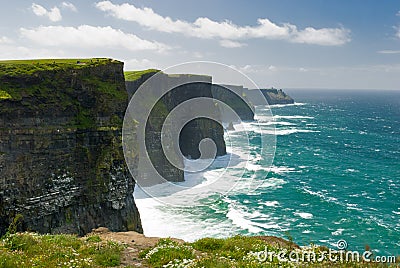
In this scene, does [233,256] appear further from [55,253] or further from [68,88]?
[68,88]

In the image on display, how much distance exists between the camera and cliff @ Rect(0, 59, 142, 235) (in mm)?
30281

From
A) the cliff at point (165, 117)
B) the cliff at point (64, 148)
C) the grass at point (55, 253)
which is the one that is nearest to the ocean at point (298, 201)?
the cliff at point (165, 117)

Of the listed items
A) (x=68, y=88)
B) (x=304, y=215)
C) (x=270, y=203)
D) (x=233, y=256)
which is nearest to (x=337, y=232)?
(x=304, y=215)

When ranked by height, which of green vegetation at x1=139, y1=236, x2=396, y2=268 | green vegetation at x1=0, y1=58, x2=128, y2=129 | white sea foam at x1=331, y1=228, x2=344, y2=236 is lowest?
white sea foam at x1=331, y1=228, x2=344, y2=236

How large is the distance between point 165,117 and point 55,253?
Result: 212 ft

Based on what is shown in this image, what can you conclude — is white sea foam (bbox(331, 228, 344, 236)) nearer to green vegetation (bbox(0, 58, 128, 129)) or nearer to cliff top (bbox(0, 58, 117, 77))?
green vegetation (bbox(0, 58, 128, 129))

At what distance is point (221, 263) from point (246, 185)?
5728 cm

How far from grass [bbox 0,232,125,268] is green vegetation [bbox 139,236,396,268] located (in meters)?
1.57

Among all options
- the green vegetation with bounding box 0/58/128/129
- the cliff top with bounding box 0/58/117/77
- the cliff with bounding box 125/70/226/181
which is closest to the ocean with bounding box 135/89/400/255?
the cliff with bounding box 125/70/226/181

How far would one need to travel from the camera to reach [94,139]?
121 ft

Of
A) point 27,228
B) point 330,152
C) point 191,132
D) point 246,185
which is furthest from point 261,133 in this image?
point 27,228

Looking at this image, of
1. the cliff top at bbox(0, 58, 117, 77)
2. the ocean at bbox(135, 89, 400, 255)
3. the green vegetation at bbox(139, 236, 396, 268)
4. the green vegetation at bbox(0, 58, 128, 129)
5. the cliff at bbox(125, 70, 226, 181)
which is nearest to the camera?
the green vegetation at bbox(139, 236, 396, 268)

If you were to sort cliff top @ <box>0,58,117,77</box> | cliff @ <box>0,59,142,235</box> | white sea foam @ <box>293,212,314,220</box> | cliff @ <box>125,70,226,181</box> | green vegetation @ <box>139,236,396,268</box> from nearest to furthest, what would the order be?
green vegetation @ <box>139,236,396,268</box>
cliff @ <box>0,59,142,235</box>
cliff top @ <box>0,58,117,77</box>
white sea foam @ <box>293,212,314,220</box>
cliff @ <box>125,70,226,181</box>

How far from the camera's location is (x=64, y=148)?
33969mm
